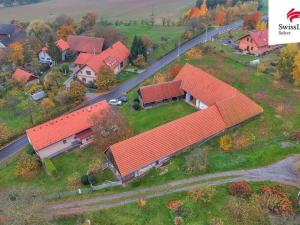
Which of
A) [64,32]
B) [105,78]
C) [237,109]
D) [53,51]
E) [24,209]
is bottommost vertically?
[24,209]

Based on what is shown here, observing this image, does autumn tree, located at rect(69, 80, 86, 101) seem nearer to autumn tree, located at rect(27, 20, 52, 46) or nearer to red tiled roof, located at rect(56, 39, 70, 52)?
red tiled roof, located at rect(56, 39, 70, 52)

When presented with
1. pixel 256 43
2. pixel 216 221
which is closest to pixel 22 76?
pixel 256 43

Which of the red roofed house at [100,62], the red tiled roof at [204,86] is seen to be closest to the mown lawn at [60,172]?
the red tiled roof at [204,86]

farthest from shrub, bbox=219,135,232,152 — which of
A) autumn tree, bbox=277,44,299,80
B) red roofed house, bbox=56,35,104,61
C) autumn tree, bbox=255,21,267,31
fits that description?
autumn tree, bbox=255,21,267,31

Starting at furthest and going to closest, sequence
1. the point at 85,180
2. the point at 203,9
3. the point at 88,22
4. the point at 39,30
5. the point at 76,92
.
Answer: the point at 203,9, the point at 88,22, the point at 39,30, the point at 76,92, the point at 85,180

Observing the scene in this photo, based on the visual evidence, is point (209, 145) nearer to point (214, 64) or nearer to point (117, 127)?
point (117, 127)

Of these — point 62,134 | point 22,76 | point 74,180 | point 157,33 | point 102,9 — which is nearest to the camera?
point 74,180

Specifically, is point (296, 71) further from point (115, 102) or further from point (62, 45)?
point (62, 45)

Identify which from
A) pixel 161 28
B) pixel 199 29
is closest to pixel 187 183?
pixel 199 29

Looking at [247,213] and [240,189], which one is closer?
[247,213]
